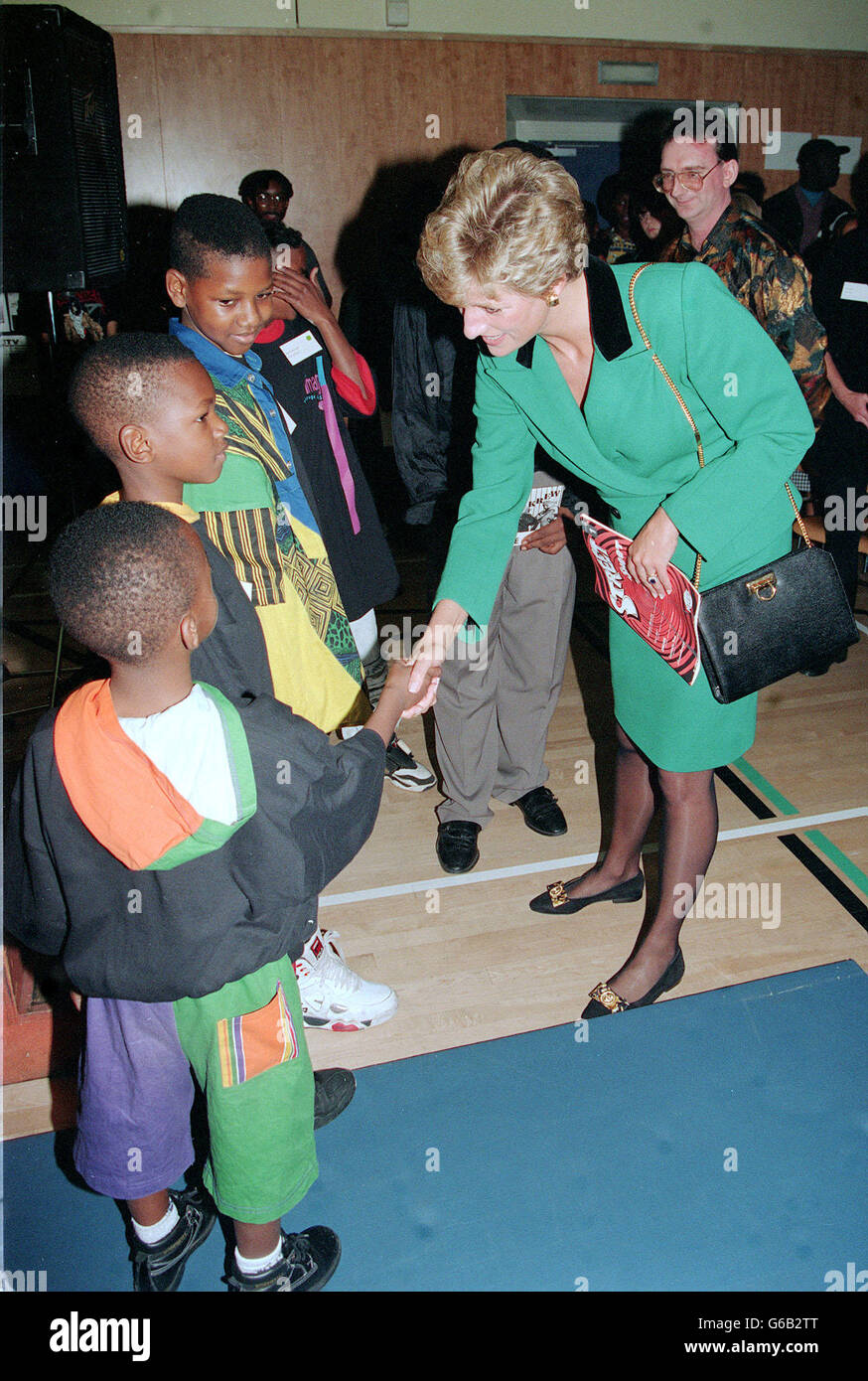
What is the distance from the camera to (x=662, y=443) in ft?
5.69

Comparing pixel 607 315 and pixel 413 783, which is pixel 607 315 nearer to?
pixel 607 315

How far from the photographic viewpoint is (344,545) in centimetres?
245

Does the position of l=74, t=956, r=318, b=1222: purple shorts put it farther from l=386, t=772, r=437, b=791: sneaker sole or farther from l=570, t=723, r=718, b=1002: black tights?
l=386, t=772, r=437, b=791: sneaker sole

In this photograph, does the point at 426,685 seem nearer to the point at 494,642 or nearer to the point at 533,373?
the point at 533,373

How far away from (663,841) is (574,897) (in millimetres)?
516

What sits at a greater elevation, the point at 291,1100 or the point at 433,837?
the point at 291,1100

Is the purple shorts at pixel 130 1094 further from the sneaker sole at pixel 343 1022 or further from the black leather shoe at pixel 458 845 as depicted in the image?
the black leather shoe at pixel 458 845

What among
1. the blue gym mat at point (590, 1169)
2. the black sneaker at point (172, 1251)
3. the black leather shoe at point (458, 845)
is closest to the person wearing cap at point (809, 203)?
the black leather shoe at point (458, 845)

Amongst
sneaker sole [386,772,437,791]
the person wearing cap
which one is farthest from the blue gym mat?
the person wearing cap

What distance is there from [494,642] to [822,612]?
42.9 inches

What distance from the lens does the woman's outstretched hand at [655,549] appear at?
1.68m

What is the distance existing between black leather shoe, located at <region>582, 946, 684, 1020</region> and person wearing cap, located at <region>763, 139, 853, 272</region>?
15.7ft

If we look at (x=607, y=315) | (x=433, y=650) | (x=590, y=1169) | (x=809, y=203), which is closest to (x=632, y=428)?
(x=607, y=315)
